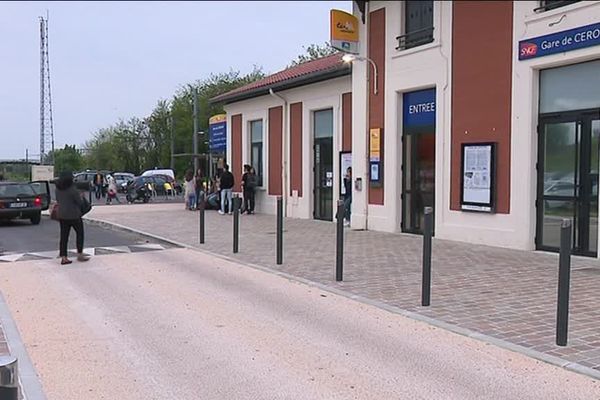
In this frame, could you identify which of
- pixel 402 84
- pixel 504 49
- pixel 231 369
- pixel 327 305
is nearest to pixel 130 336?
pixel 231 369

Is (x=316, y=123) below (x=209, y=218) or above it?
above

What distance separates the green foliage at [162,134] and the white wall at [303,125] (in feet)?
92.4

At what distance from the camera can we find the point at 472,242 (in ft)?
38.5

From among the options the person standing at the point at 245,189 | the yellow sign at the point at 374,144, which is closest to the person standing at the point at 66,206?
the yellow sign at the point at 374,144

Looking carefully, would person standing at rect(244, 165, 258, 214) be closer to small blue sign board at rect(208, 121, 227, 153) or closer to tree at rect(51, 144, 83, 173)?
small blue sign board at rect(208, 121, 227, 153)

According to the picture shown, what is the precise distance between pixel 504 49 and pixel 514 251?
3552 mm

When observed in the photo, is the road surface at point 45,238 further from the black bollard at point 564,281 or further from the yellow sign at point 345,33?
the black bollard at point 564,281

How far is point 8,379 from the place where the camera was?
2.64 meters

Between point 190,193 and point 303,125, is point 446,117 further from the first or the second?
point 190,193

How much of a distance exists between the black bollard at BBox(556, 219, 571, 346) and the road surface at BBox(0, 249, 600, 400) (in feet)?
1.63

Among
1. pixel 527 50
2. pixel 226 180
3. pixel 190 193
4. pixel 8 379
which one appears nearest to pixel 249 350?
pixel 8 379

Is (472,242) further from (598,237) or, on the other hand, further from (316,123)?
(316,123)

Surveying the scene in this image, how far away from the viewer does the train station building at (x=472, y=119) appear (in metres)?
9.88

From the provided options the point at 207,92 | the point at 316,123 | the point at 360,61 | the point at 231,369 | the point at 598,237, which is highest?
the point at 207,92
